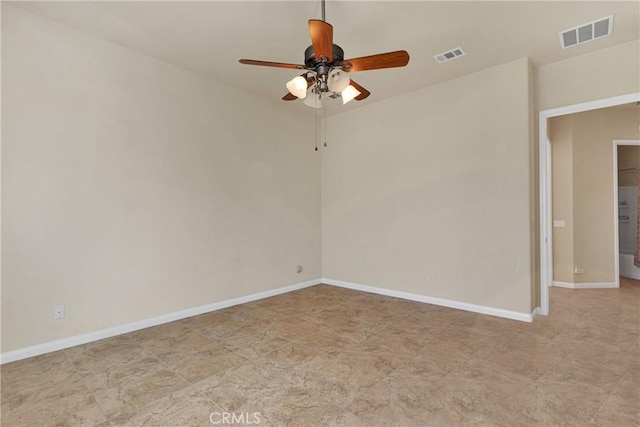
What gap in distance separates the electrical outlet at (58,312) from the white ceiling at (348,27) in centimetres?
266

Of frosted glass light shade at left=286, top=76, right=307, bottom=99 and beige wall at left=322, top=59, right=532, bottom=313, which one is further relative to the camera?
beige wall at left=322, top=59, right=532, bottom=313

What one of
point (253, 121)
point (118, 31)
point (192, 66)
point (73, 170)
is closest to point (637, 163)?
point (253, 121)

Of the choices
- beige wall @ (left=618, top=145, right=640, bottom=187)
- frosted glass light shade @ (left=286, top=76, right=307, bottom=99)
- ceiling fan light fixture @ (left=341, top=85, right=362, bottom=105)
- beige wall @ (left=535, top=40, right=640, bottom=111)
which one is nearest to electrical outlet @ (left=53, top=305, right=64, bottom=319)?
frosted glass light shade @ (left=286, top=76, right=307, bottom=99)

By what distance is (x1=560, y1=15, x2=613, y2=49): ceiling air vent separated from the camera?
2.91 m

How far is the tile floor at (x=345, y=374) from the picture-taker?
78.0 inches

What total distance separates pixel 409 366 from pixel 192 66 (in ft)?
12.9

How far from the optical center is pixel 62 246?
9.75ft

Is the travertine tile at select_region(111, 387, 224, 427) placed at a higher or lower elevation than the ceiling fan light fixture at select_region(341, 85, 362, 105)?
lower

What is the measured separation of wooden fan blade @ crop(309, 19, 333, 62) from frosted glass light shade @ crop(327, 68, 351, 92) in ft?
0.35

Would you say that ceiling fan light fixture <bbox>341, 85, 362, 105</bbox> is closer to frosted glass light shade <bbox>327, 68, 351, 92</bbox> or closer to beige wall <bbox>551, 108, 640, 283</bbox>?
frosted glass light shade <bbox>327, 68, 351, 92</bbox>

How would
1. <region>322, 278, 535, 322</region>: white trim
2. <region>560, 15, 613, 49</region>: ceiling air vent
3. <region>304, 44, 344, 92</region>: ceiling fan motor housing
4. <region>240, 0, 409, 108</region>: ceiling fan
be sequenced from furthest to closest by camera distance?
<region>322, 278, 535, 322</region>: white trim, <region>560, 15, 613, 49</region>: ceiling air vent, <region>304, 44, 344, 92</region>: ceiling fan motor housing, <region>240, 0, 409, 108</region>: ceiling fan

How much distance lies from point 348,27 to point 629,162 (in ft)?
21.8

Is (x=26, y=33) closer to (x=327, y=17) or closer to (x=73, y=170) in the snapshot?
(x=73, y=170)

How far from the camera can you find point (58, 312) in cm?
294
